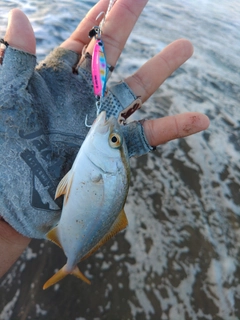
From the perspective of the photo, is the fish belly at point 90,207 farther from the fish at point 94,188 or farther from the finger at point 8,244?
the finger at point 8,244

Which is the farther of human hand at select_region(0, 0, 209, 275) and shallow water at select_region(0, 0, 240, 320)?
shallow water at select_region(0, 0, 240, 320)

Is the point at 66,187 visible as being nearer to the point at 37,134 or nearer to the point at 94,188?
the point at 94,188

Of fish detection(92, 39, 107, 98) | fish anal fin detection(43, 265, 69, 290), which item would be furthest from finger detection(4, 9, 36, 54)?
fish anal fin detection(43, 265, 69, 290)

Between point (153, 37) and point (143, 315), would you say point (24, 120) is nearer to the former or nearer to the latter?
point (143, 315)

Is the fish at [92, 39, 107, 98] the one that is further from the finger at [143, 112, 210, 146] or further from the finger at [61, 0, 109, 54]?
the finger at [61, 0, 109, 54]

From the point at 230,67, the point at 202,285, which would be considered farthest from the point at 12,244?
the point at 230,67

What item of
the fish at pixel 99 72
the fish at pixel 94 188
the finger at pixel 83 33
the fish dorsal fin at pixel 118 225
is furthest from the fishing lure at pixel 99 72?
the fish dorsal fin at pixel 118 225

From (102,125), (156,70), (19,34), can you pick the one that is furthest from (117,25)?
(102,125)
